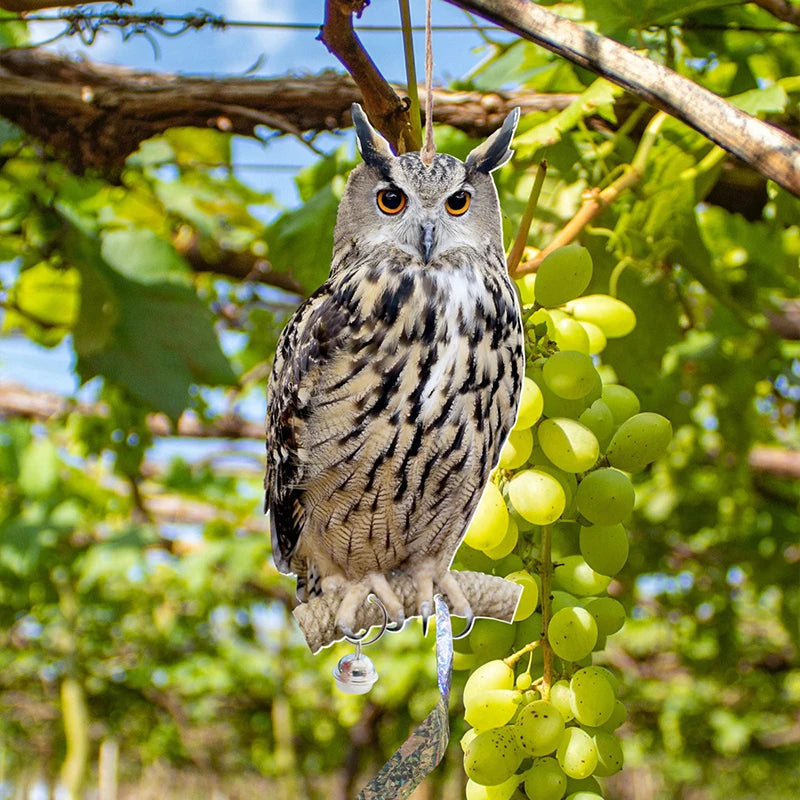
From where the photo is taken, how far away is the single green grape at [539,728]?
76cm

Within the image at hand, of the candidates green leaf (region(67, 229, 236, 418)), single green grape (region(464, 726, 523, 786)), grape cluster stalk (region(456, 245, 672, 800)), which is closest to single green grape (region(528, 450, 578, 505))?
grape cluster stalk (region(456, 245, 672, 800))

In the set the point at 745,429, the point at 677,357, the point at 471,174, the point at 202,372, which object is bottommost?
the point at 745,429

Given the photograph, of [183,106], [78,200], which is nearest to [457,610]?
[183,106]

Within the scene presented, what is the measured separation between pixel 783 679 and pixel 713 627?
1812 mm

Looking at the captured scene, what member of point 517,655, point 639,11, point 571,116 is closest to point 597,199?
point 571,116

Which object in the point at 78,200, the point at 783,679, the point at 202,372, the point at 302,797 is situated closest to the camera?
the point at 202,372

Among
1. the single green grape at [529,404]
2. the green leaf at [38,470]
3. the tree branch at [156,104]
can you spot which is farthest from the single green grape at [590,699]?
the green leaf at [38,470]

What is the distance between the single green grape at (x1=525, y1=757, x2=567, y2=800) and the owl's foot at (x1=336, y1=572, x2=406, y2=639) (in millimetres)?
216

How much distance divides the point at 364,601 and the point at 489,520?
4.5 inches

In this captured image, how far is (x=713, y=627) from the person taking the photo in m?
4.00

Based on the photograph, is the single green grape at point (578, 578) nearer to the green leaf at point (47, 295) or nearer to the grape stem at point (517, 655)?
the grape stem at point (517, 655)

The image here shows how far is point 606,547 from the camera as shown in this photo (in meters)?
0.83

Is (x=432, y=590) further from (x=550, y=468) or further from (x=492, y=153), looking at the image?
(x=492, y=153)

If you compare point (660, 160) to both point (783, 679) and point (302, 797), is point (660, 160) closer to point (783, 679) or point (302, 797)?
point (783, 679)
